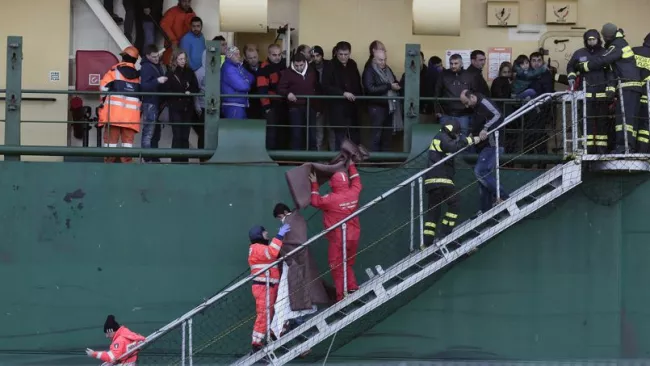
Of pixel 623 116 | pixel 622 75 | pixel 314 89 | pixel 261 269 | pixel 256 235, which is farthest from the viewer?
pixel 314 89

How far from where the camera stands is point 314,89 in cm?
1612

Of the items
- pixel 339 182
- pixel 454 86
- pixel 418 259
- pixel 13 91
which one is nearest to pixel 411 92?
pixel 454 86

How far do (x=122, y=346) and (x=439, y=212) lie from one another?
3.88 m

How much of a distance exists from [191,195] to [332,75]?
254 cm

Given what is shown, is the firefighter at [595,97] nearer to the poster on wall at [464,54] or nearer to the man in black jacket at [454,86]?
the man in black jacket at [454,86]

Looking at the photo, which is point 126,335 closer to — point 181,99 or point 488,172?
point 181,99

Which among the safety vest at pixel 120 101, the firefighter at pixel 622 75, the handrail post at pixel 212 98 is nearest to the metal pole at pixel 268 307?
the handrail post at pixel 212 98

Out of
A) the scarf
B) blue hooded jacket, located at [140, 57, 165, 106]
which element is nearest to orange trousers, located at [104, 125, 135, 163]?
blue hooded jacket, located at [140, 57, 165, 106]

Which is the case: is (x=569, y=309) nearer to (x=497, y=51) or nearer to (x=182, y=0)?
(x=497, y=51)

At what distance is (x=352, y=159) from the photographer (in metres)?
14.3

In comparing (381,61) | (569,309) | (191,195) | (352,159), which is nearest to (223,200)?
(191,195)

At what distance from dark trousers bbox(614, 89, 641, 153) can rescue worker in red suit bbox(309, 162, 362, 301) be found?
3103 millimetres

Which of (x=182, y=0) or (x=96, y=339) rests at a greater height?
(x=182, y=0)

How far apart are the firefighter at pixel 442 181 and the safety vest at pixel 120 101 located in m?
3.94
